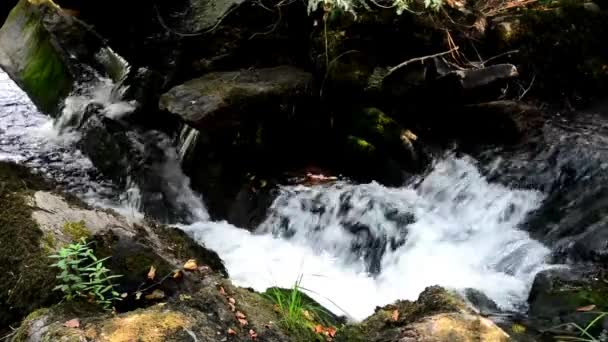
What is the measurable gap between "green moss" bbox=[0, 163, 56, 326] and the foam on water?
7.74 feet

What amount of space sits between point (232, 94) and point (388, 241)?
7.94 ft

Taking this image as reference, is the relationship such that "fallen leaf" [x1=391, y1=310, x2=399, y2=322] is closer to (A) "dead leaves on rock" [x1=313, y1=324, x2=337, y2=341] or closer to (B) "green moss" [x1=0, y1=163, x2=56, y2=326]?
(A) "dead leaves on rock" [x1=313, y1=324, x2=337, y2=341]

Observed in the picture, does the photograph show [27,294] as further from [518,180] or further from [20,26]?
[20,26]

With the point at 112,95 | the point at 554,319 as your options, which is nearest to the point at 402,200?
the point at 554,319

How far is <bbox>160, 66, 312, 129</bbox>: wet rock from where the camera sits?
593 cm

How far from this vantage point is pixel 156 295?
2.66 meters

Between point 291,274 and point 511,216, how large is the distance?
2.44m

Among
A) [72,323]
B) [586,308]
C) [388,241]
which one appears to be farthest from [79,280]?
[388,241]

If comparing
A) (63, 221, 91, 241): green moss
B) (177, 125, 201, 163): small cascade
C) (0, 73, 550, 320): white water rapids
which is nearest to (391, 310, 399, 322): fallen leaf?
(63, 221, 91, 241): green moss

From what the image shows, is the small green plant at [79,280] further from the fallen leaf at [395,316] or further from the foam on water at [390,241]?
the foam on water at [390,241]

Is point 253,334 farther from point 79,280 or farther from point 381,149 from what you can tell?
point 381,149

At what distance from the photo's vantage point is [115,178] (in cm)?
718

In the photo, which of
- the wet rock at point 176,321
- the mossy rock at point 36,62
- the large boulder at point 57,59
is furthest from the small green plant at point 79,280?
the mossy rock at point 36,62

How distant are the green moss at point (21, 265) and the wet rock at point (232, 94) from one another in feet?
9.54
